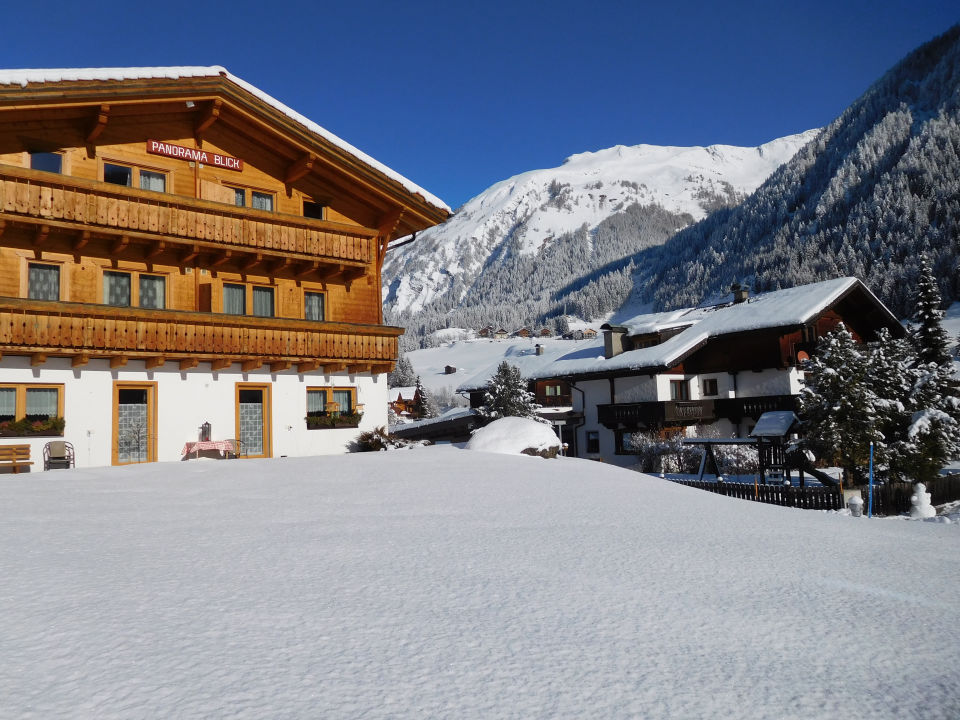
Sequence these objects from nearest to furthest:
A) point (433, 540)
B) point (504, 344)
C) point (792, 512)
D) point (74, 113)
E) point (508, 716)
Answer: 1. point (508, 716)
2. point (433, 540)
3. point (792, 512)
4. point (74, 113)
5. point (504, 344)

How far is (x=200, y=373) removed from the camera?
20406mm

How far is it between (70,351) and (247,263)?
574 cm

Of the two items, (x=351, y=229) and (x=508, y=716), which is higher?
(x=351, y=229)

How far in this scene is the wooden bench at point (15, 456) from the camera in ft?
56.0

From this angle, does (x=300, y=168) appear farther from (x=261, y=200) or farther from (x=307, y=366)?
(x=307, y=366)

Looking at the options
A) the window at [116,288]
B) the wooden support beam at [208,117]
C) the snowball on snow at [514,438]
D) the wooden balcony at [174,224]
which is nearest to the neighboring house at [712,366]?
the snowball on snow at [514,438]

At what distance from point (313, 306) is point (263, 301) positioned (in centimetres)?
167

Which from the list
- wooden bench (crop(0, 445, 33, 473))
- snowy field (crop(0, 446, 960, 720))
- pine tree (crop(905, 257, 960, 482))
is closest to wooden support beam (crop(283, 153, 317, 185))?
wooden bench (crop(0, 445, 33, 473))

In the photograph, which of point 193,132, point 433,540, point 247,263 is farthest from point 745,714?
point 193,132

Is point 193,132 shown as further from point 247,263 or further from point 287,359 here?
point 287,359

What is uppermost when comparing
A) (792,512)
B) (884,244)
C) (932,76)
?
(932,76)

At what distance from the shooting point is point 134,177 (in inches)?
817

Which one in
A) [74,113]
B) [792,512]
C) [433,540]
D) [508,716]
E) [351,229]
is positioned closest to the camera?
[508,716]

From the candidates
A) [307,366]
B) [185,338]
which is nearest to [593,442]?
[307,366]
